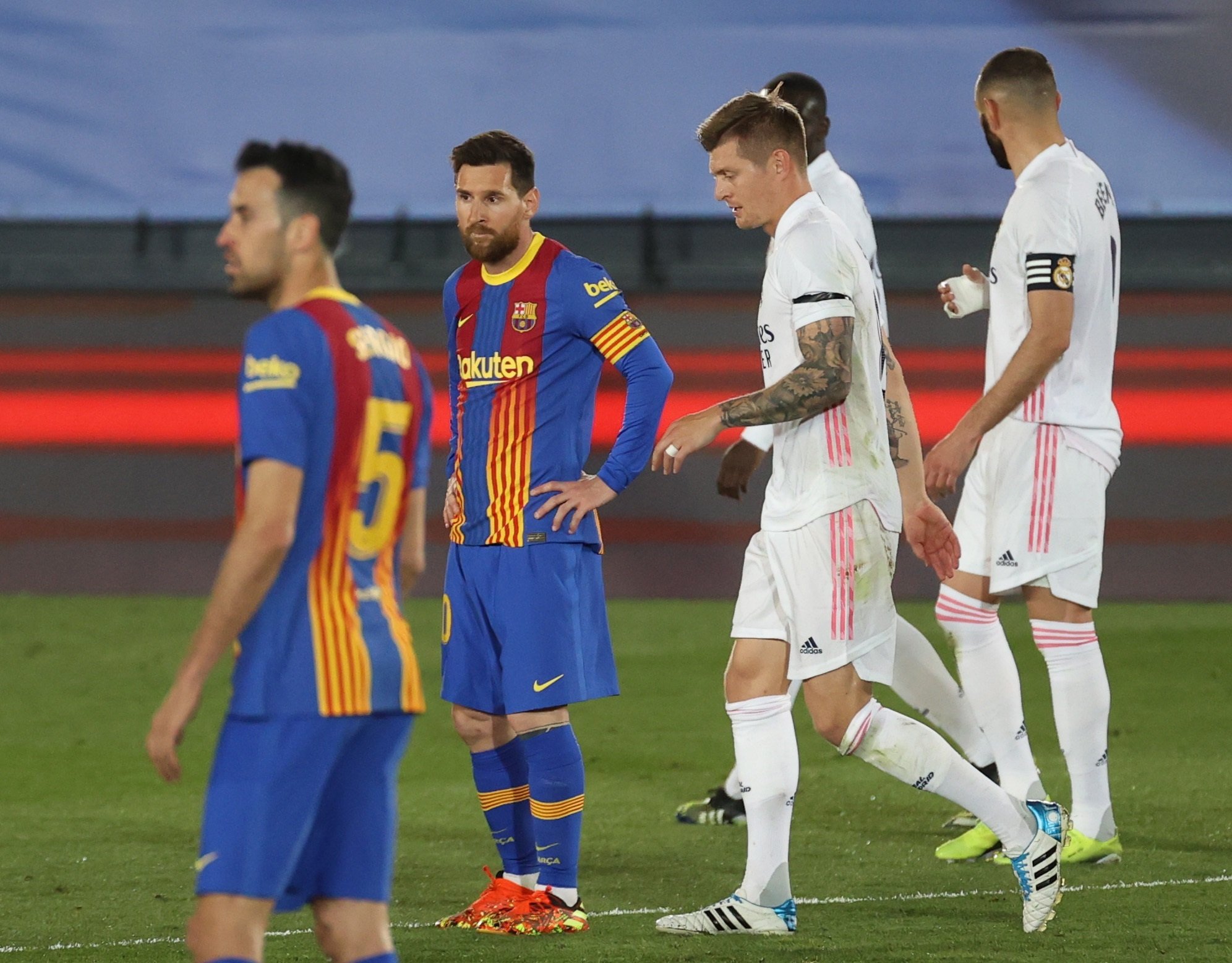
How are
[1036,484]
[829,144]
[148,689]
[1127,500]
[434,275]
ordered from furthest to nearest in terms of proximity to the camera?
[829,144]
[434,275]
[1127,500]
[148,689]
[1036,484]

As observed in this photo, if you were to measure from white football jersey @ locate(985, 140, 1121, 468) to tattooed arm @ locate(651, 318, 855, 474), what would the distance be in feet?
3.08

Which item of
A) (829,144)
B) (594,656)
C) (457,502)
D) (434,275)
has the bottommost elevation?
(594,656)

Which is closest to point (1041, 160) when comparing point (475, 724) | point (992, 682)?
point (992, 682)

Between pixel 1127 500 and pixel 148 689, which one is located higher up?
pixel 1127 500

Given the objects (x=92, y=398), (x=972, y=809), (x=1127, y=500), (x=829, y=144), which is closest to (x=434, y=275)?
(x=92, y=398)

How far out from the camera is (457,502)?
14.4 ft

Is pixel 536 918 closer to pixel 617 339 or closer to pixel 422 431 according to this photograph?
pixel 617 339

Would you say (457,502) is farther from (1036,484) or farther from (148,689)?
(148,689)

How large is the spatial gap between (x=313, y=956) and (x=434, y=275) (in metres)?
9.27

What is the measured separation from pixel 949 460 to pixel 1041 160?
958 mm

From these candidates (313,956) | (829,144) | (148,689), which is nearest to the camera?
(313,956)

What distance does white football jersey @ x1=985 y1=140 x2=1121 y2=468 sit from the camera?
4715mm

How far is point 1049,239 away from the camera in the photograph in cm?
468

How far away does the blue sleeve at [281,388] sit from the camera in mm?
2516
